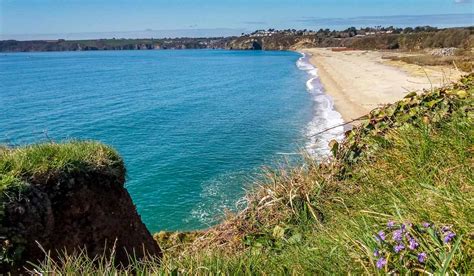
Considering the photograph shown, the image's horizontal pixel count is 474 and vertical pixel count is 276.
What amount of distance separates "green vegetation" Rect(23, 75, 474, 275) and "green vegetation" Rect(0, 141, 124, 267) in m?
1.38

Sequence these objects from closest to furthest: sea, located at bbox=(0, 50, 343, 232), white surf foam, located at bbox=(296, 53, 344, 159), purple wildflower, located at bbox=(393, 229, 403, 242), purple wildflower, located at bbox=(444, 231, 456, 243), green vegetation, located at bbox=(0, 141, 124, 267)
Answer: purple wildflower, located at bbox=(444, 231, 456, 243), purple wildflower, located at bbox=(393, 229, 403, 242), green vegetation, located at bbox=(0, 141, 124, 267), sea, located at bbox=(0, 50, 343, 232), white surf foam, located at bbox=(296, 53, 344, 159)

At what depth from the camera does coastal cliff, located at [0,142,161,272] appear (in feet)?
19.6

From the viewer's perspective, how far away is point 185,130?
3284cm

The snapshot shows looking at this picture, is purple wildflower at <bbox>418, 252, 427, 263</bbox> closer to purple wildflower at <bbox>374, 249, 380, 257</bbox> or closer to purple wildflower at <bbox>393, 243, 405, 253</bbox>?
purple wildflower at <bbox>393, 243, 405, 253</bbox>

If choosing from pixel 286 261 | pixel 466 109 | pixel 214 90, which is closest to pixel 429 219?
pixel 286 261

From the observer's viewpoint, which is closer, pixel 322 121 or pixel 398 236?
pixel 398 236

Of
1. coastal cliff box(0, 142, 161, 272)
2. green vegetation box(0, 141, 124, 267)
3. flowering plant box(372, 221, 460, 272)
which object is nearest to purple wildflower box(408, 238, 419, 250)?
flowering plant box(372, 221, 460, 272)

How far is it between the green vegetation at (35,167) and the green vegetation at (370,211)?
4.51ft

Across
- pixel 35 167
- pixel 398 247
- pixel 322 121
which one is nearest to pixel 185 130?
pixel 322 121

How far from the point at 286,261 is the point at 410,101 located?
3.25m

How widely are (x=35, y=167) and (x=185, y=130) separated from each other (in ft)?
86.2

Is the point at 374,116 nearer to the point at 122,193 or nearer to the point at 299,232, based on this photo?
the point at 299,232

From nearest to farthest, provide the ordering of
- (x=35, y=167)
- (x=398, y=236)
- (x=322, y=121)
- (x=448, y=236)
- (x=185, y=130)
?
(x=448, y=236) → (x=398, y=236) → (x=35, y=167) → (x=322, y=121) → (x=185, y=130)

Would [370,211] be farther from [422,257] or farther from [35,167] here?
[35,167]
